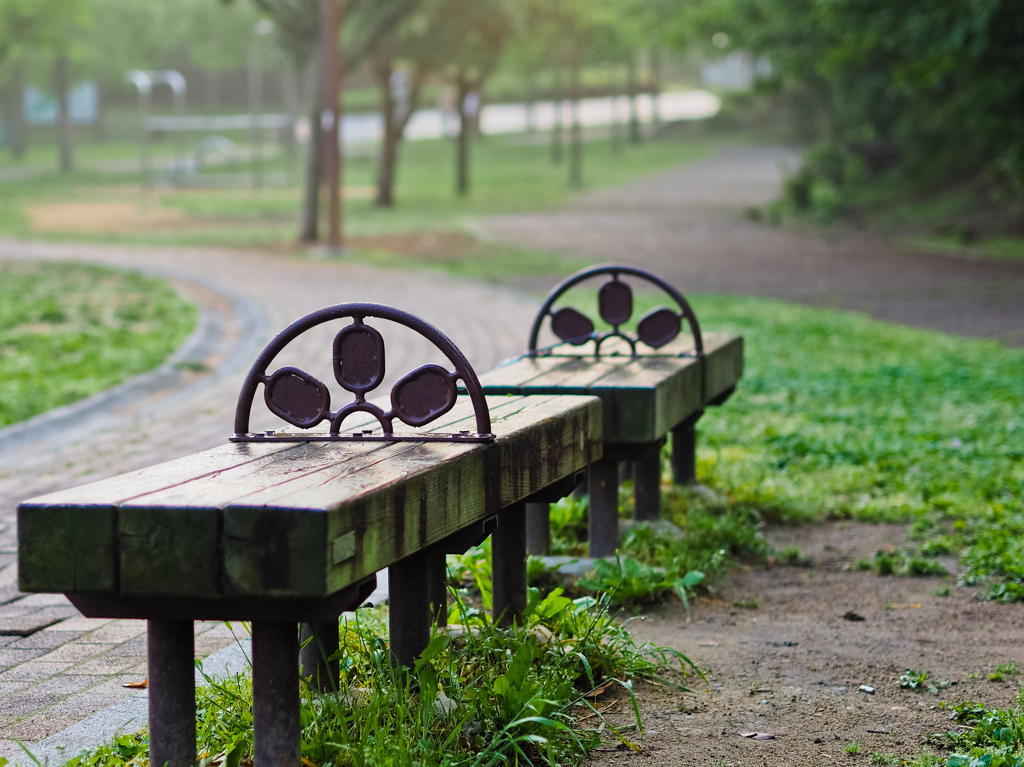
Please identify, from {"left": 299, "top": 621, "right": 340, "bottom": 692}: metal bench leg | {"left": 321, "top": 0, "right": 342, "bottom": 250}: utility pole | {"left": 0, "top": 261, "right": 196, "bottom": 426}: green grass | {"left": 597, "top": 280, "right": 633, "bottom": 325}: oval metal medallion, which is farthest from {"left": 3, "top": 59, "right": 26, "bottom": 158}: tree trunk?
{"left": 299, "top": 621, "right": 340, "bottom": 692}: metal bench leg

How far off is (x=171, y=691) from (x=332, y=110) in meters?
16.6

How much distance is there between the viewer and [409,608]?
292 centimetres

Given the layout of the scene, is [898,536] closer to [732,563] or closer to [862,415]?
[732,563]

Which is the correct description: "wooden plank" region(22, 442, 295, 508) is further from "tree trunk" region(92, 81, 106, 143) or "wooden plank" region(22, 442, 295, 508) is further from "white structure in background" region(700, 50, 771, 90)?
"white structure in background" region(700, 50, 771, 90)

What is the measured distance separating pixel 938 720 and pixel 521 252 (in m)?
16.1

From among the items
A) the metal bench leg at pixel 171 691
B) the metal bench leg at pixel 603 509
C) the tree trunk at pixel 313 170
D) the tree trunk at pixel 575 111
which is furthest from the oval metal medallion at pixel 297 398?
the tree trunk at pixel 575 111

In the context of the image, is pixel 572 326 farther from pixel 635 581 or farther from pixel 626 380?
pixel 635 581

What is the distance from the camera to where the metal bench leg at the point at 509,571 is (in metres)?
3.44

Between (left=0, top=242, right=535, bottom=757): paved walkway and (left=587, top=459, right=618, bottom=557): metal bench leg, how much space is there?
51.1 inches

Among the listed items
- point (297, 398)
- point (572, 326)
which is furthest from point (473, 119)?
point (297, 398)

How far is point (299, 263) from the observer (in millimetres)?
17031

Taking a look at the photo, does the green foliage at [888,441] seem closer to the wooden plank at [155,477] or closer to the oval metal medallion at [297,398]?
the oval metal medallion at [297,398]

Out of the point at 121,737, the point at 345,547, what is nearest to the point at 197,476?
the point at 345,547

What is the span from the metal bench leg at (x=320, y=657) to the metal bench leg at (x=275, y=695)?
35 centimetres
